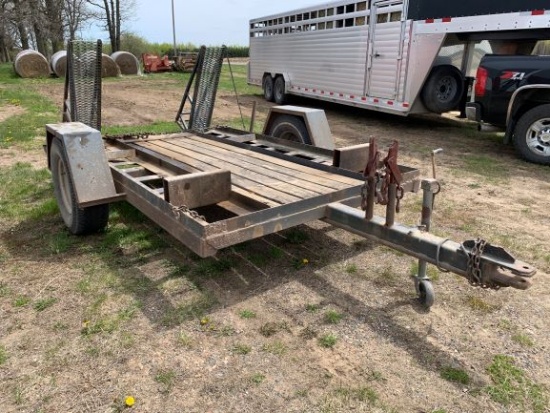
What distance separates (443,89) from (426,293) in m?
7.69

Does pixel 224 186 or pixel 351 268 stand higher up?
pixel 224 186

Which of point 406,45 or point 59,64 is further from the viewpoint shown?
point 59,64

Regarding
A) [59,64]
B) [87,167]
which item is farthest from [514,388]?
[59,64]

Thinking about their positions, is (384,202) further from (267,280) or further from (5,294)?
(5,294)

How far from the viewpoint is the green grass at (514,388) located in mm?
2314

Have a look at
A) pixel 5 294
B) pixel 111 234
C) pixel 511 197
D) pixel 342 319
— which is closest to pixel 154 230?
pixel 111 234

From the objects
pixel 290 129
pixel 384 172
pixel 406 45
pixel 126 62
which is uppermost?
pixel 406 45

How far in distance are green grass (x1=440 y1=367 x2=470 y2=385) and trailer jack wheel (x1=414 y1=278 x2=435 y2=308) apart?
0.61 metres

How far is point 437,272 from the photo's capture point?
361 cm

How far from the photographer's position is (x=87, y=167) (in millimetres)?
3768

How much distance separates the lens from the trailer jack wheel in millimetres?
3088

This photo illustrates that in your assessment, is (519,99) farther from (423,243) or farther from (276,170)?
(423,243)

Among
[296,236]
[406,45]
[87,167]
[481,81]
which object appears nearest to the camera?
[87,167]

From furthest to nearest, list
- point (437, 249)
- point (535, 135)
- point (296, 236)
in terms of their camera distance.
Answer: point (535, 135), point (296, 236), point (437, 249)
